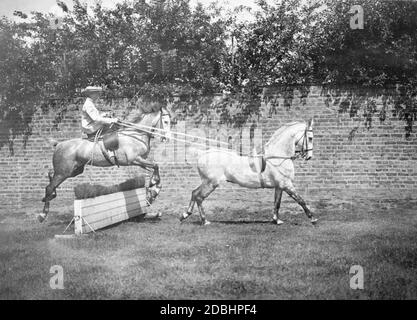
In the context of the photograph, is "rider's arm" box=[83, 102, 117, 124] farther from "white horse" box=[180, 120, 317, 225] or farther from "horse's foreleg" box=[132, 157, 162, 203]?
"white horse" box=[180, 120, 317, 225]

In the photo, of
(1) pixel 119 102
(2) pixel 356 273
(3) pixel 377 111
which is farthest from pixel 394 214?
(1) pixel 119 102

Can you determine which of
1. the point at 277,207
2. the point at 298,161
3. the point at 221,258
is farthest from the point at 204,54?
the point at 221,258

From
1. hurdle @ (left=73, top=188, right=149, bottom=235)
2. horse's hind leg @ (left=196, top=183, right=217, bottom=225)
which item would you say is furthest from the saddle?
horse's hind leg @ (left=196, top=183, right=217, bottom=225)

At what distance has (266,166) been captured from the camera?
7.71m

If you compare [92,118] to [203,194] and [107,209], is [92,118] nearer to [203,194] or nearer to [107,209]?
[107,209]

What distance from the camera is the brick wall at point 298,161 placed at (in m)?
11.0

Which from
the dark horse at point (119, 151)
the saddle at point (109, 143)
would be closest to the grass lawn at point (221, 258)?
the dark horse at point (119, 151)

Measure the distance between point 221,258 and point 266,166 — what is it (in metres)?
2.73

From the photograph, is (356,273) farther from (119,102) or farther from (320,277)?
(119,102)

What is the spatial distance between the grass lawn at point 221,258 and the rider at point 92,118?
2057 millimetres

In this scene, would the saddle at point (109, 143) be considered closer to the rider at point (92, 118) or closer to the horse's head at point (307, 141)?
the rider at point (92, 118)

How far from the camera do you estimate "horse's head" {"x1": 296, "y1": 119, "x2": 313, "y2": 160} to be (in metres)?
7.49

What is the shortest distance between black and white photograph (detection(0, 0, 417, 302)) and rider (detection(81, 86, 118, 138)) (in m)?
0.03
